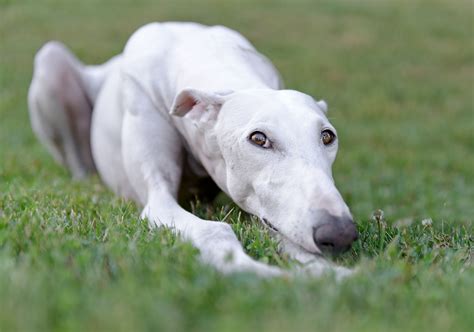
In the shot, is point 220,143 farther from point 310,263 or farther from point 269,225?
point 310,263

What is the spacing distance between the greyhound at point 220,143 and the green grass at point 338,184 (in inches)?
5.4

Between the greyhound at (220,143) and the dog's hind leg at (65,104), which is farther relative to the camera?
the dog's hind leg at (65,104)

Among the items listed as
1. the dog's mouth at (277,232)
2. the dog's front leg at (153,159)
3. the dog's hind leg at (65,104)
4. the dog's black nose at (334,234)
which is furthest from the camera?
the dog's hind leg at (65,104)

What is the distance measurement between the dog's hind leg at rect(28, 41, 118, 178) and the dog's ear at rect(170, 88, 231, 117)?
265 cm

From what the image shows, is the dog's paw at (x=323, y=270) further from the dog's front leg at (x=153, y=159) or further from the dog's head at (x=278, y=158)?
the dog's front leg at (x=153, y=159)

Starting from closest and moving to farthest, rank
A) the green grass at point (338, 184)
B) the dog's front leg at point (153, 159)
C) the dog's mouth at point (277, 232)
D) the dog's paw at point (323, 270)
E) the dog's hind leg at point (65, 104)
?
1. the green grass at point (338, 184)
2. the dog's paw at point (323, 270)
3. the dog's mouth at point (277, 232)
4. the dog's front leg at point (153, 159)
5. the dog's hind leg at point (65, 104)

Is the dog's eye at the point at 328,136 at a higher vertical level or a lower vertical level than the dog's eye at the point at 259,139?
higher

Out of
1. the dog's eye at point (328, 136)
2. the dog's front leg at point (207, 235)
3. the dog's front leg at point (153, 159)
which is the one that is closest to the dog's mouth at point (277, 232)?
the dog's front leg at point (207, 235)

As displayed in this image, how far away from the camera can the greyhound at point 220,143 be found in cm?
289

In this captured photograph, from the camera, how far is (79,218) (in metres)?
3.56

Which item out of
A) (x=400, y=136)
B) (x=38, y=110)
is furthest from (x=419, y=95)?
(x=38, y=110)

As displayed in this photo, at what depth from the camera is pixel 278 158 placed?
324cm

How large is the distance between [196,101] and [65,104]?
2.78 m

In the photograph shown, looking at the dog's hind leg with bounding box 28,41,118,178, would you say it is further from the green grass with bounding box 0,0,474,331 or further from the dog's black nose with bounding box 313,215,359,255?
the dog's black nose with bounding box 313,215,359,255
